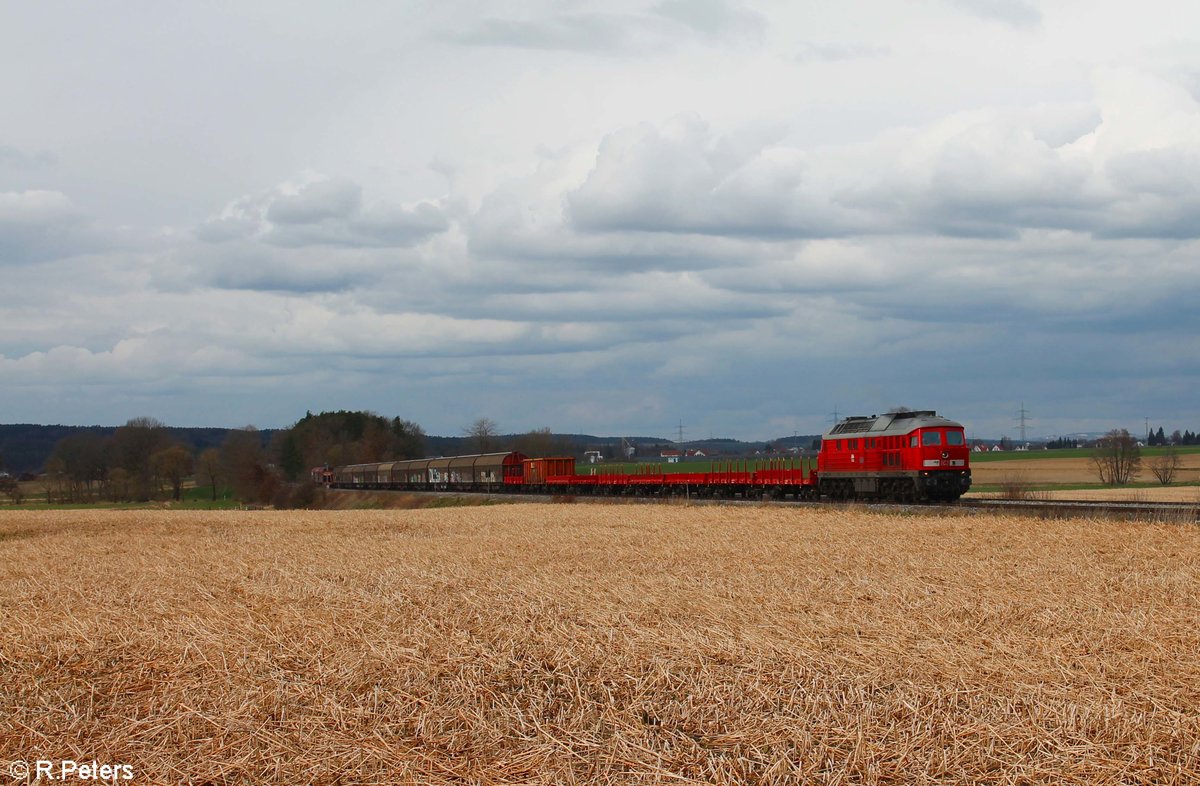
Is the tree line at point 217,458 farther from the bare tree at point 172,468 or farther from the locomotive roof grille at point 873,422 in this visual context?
the locomotive roof grille at point 873,422

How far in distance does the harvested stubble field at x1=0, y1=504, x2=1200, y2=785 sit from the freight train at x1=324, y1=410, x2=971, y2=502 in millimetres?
24387

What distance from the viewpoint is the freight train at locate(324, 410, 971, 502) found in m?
45.1

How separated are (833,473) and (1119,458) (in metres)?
54.1

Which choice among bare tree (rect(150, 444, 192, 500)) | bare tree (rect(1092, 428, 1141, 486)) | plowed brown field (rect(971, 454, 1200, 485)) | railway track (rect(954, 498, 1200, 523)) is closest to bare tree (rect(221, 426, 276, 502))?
bare tree (rect(150, 444, 192, 500))

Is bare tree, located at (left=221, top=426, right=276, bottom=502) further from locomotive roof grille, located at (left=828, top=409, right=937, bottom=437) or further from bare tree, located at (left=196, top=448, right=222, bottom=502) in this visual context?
locomotive roof grille, located at (left=828, top=409, right=937, bottom=437)

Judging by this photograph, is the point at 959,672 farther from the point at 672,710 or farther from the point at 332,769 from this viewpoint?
the point at 332,769

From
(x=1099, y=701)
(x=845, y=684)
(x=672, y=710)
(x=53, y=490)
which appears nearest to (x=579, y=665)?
(x=672, y=710)

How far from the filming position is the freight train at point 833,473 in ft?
148

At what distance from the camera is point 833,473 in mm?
51219

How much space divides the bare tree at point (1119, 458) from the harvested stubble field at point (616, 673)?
79.7 m

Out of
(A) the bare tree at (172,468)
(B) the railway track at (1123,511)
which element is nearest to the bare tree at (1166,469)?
(B) the railway track at (1123,511)

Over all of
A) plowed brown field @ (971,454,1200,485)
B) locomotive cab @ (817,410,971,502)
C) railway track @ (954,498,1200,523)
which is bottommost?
plowed brown field @ (971,454,1200,485)

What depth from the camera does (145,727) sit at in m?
9.41

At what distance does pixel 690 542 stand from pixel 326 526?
1795cm
